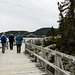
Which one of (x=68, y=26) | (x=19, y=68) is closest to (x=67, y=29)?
(x=68, y=26)

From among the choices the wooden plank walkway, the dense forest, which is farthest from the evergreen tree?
the wooden plank walkway

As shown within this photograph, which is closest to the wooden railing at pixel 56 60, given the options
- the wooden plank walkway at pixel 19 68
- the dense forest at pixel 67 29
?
the wooden plank walkway at pixel 19 68

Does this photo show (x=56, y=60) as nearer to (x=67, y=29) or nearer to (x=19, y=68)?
(x=19, y=68)

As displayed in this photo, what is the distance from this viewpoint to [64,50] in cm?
2239

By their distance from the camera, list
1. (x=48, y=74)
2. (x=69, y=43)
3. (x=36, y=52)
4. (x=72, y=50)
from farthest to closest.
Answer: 1. (x=69, y=43)
2. (x=72, y=50)
3. (x=36, y=52)
4. (x=48, y=74)

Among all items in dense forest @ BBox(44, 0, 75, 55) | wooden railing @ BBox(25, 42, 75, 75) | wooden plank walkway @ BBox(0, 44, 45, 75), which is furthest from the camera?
dense forest @ BBox(44, 0, 75, 55)

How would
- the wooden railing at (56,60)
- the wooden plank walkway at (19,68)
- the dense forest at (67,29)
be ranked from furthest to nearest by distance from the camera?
the dense forest at (67,29) → the wooden plank walkway at (19,68) → the wooden railing at (56,60)

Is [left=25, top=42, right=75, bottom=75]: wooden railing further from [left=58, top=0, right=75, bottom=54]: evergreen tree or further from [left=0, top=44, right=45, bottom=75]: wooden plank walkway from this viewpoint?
[left=58, top=0, right=75, bottom=54]: evergreen tree

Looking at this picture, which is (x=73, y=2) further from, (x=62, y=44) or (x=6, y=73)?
(x=6, y=73)

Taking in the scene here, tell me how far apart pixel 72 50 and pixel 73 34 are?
2862 mm

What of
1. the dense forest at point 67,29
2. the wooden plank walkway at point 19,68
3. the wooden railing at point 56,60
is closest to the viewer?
the wooden railing at point 56,60

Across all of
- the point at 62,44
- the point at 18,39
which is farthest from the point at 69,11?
the point at 18,39

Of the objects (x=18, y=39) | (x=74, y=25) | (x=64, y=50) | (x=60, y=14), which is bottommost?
(x=64, y=50)

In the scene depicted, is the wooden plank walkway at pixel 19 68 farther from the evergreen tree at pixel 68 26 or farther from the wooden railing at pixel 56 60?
the evergreen tree at pixel 68 26
